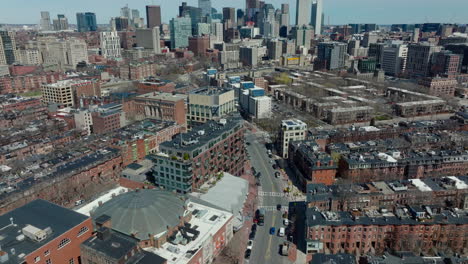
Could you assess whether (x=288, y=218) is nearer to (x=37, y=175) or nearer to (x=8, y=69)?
(x=37, y=175)

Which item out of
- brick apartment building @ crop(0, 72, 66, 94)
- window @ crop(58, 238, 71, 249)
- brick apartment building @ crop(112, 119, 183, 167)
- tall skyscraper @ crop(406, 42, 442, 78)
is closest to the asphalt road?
brick apartment building @ crop(112, 119, 183, 167)

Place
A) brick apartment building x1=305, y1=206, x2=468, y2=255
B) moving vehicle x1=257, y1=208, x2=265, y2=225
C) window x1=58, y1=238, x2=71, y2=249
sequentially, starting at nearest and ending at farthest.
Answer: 1. window x1=58, y1=238, x2=71, y2=249
2. brick apartment building x1=305, y1=206, x2=468, y2=255
3. moving vehicle x1=257, y1=208, x2=265, y2=225

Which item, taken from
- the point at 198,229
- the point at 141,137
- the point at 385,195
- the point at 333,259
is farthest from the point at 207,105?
the point at 333,259

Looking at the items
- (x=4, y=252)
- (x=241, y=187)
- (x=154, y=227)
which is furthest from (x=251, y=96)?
(x=4, y=252)

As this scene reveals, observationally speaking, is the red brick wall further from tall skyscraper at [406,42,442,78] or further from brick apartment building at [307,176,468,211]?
tall skyscraper at [406,42,442,78]

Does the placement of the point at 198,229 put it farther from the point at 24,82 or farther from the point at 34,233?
the point at 24,82

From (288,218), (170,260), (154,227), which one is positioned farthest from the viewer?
(288,218)
